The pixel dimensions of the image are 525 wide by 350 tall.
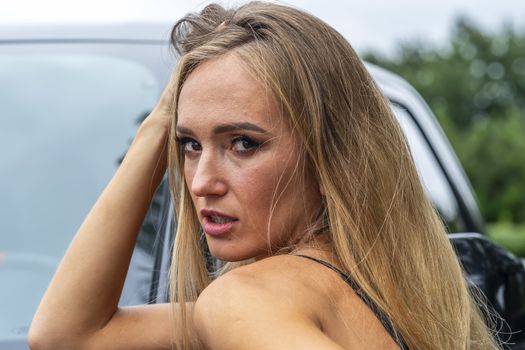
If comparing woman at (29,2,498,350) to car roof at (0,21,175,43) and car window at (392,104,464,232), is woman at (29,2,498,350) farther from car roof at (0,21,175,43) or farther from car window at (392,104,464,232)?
car window at (392,104,464,232)

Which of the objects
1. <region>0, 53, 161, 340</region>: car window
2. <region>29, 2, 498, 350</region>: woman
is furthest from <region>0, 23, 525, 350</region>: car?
<region>29, 2, 498, 350</region>: woman

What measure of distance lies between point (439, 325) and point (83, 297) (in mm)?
721

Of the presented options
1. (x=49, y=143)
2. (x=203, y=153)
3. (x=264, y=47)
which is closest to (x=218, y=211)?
(x=203, y=153)

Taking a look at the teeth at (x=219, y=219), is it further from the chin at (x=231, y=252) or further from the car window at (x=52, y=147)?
the car window at (x=52, y=147)

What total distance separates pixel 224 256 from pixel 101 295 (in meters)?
0.39

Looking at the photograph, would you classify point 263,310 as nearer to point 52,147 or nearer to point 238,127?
point 238,127

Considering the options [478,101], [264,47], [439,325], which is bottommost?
[478,101]

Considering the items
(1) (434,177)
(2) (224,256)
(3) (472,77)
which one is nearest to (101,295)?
(2) (224,256)

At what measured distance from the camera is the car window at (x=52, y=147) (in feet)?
8.74

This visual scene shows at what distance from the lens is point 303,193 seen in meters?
1.89

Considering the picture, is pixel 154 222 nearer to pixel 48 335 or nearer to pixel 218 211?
pixel 48 335

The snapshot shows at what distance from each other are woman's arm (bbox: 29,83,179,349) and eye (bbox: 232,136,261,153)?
47 centimetres

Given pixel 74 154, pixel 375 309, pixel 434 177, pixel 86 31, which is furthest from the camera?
pixel 434 177

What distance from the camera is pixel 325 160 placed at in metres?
1.87
